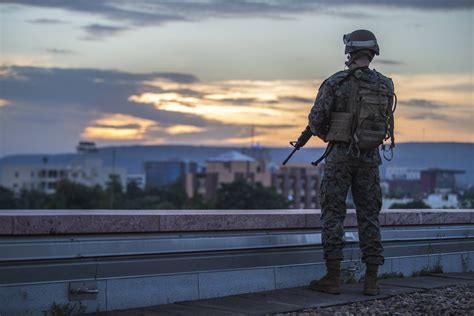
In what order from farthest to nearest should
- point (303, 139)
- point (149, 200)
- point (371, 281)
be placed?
point (149, 200) < point (303, 139) < point (371, 281)

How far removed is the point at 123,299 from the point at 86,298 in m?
0.31

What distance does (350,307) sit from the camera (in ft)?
20.7

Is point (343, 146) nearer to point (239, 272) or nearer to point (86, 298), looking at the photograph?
point (239, 272)

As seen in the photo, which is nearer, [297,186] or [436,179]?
[436,179]

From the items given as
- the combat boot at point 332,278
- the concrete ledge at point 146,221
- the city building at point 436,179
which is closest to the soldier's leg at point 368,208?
the combat boot at point 332,278

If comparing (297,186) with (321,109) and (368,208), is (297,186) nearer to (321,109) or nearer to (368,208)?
(368,208)

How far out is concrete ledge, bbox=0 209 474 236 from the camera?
559 cm

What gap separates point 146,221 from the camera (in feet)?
20.2

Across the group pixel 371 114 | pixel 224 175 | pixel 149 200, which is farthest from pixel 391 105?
pixel 224 175

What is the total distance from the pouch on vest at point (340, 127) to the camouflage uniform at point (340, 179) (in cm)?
5

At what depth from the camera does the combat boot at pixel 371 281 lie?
6840mm

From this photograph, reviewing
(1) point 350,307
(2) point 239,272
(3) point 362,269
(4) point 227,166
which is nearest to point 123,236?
(2) point 239,272

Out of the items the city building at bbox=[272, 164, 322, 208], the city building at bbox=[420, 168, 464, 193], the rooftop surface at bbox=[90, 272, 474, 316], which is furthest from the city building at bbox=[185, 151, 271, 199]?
the rooftop surface at bbox=[90, 272, 474, 316]

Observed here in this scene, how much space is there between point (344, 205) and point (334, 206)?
74mm
